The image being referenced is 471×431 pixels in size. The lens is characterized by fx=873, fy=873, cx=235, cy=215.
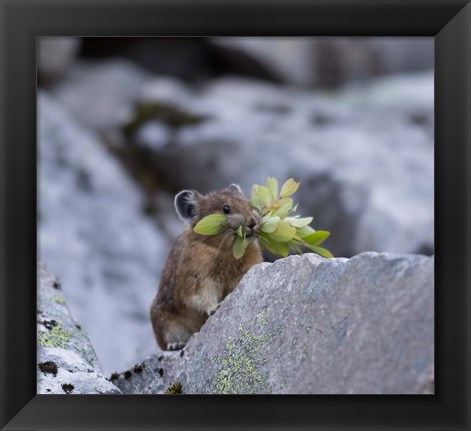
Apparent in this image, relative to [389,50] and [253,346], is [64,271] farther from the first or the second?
[389,50]

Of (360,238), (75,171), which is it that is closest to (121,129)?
(75,171)

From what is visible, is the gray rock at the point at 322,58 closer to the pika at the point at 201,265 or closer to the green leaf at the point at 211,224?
the pika at the point at 201,265

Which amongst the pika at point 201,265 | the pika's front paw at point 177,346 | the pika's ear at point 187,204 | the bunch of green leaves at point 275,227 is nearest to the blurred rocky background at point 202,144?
the pika at point 201,265

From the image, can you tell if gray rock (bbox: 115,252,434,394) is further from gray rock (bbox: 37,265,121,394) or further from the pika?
gray rock (bbox: 37,265,121,394)

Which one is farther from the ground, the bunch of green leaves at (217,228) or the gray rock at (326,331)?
the bunch of green leaves at (217,228)

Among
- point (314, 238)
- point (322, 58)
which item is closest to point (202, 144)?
point (322, 58)

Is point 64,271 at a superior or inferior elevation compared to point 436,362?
superior
